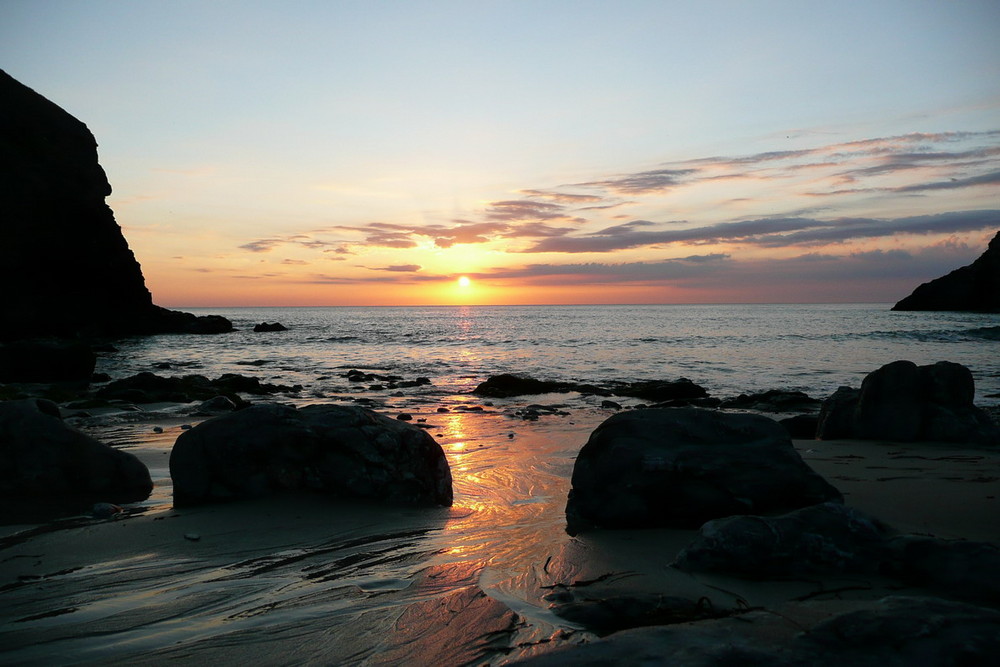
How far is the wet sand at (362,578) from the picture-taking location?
7.63 ft

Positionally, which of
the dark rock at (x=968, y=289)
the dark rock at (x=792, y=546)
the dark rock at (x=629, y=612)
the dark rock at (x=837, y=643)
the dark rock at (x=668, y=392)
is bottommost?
the dark rock at (x=668, y=392)

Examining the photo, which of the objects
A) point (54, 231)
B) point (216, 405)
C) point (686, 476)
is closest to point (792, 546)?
point (686, 476)

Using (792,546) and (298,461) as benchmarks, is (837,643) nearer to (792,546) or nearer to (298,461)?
(792,546)

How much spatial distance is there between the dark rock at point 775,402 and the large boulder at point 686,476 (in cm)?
790

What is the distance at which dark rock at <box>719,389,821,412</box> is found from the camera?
1154 cm

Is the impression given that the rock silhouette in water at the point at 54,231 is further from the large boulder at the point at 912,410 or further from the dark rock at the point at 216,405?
the large boulder at the point at 912,410

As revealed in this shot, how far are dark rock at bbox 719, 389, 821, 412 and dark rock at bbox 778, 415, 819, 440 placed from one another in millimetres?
2818

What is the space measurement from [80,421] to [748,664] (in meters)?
9.98

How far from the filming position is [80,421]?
911 cm

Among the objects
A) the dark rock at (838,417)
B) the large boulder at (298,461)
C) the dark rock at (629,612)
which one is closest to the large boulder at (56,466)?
the large boulder at (298,461)

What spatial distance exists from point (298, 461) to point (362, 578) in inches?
69.2

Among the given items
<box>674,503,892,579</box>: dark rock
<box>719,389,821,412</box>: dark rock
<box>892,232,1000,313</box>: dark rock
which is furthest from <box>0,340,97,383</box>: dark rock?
<box>892,232,1000,313</box>: dark rock

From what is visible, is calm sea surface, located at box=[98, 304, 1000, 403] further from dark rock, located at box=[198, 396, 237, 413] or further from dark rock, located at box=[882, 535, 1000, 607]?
dark rock, located at box=[882, 535, 1000, 607]

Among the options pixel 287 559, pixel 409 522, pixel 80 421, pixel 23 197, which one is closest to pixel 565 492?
pixel 409 522
